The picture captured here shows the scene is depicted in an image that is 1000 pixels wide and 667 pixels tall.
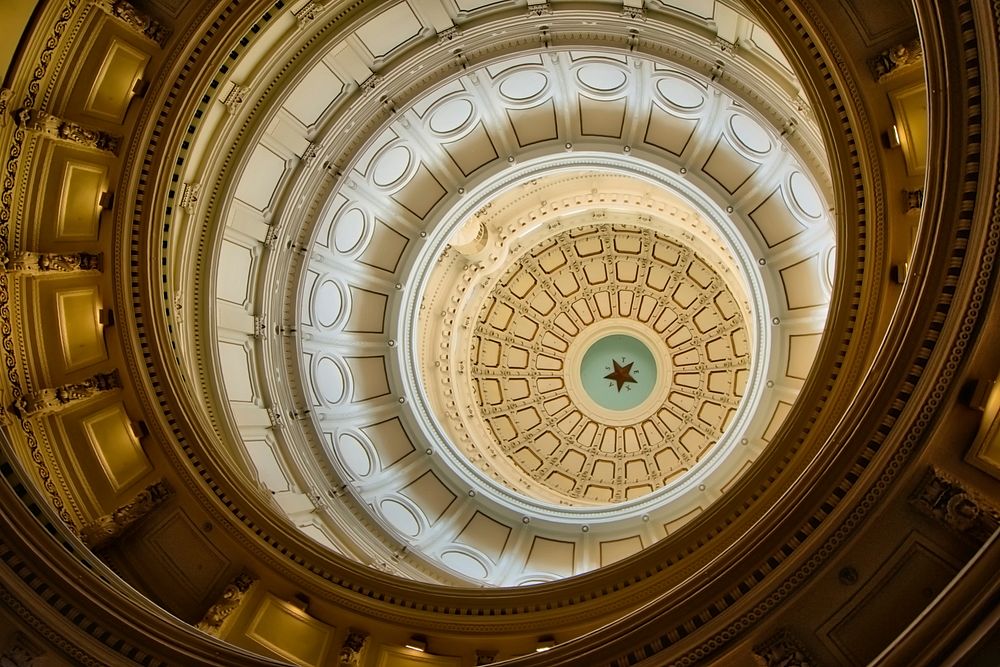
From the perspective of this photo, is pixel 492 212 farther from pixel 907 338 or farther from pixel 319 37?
pixel 907 338

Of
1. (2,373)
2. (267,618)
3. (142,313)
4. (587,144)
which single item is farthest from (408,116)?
(267,618)

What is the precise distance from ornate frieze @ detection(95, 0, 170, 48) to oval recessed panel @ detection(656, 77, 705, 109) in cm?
833

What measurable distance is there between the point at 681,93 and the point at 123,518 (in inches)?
451

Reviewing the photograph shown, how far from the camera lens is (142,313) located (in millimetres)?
9406

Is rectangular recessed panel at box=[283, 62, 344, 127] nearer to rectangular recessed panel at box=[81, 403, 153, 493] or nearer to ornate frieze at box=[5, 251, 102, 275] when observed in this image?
ornate frieze at box=[5, 251, 102, 275]

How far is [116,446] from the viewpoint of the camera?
9312mm

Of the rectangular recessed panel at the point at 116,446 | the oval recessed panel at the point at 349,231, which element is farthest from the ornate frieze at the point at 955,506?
the oval recessed panel at the point at 349,231

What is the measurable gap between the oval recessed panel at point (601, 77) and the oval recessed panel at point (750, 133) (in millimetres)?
2232

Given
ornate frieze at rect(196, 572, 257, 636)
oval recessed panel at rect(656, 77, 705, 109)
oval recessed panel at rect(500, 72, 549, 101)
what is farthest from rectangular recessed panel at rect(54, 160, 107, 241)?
oval recessed panel at rect(656, 77, 705, 109)

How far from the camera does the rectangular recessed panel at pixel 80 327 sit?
8.91m

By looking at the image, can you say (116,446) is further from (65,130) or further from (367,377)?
(367,377)

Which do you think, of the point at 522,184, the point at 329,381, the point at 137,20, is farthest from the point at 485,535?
the point at 137,20

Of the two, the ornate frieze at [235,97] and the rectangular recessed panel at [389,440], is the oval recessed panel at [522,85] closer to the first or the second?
the ornate frieze at [235,97]

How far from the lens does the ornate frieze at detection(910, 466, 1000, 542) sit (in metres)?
6.33
